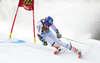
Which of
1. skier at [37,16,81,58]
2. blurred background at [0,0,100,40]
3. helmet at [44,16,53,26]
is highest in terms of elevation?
blurred background at [0,0,100,40]

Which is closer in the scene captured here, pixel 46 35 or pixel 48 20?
pixel 48 20

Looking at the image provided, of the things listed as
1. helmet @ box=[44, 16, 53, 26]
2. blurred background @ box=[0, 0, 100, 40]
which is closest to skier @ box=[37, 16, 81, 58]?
helmet @ box=[44, 16, 53, 26]

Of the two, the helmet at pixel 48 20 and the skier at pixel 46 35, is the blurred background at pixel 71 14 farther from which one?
the helmet at pixel 48 20

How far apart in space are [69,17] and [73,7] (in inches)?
62.6

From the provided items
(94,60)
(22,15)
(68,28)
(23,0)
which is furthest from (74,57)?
(22,15)

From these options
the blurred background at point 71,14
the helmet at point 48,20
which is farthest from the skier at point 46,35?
the blurred background at point 71,14

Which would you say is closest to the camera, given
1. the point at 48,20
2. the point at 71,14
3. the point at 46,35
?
the point at 48,20

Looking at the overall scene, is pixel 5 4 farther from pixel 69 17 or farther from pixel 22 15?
pixel 69 17

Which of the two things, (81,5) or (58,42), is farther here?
(81,5)

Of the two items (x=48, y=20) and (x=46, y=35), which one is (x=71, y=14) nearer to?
(x=46, y=35)

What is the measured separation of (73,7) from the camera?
15.9 m

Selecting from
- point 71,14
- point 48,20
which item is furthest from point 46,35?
point 71,14

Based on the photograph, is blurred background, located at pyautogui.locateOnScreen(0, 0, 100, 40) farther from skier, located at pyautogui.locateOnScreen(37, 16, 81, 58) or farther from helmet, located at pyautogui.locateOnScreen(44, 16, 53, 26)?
helmet, located at pyautogui.locateOnScreen(44, 16, 53, 26)

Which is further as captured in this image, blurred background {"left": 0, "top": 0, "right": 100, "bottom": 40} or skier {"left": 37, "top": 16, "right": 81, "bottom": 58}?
blurred background {"left": 0, "top": 0, "right": 100, "bottom": 40}
